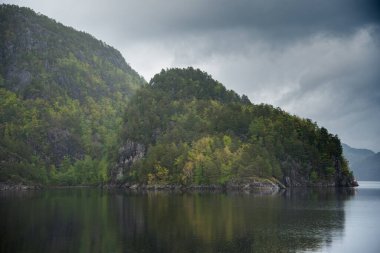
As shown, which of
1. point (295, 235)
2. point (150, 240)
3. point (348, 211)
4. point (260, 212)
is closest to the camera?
point (150, 240)

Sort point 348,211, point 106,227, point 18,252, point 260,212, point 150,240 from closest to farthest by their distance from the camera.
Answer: point 18,252 → point 150,240 → point 106,227 → point 260,212 → point 348,211

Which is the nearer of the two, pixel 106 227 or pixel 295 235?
pixel 295 235

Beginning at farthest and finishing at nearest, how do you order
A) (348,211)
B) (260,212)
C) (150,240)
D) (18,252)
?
1. (348,211)
2. (260,212)
3. (150,240)
4. (18,252)

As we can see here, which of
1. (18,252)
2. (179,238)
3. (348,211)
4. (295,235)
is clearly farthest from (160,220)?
(348,211)

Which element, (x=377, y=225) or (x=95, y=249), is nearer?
(x=95, y=249)

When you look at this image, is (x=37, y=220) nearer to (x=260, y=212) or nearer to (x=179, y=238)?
(x=179, y=238)

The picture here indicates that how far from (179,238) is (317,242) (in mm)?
21296

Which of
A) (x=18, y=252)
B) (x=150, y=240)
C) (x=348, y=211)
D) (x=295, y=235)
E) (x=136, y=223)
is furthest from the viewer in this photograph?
(x=348, y=211)

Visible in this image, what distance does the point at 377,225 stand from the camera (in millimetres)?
92688

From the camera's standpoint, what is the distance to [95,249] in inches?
2552

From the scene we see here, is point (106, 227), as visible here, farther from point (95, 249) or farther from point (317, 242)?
point (317, 242)

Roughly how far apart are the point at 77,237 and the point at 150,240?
39.6 feet

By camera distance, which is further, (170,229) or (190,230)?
(170,229)

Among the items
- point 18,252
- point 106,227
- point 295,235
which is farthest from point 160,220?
point 18,252
